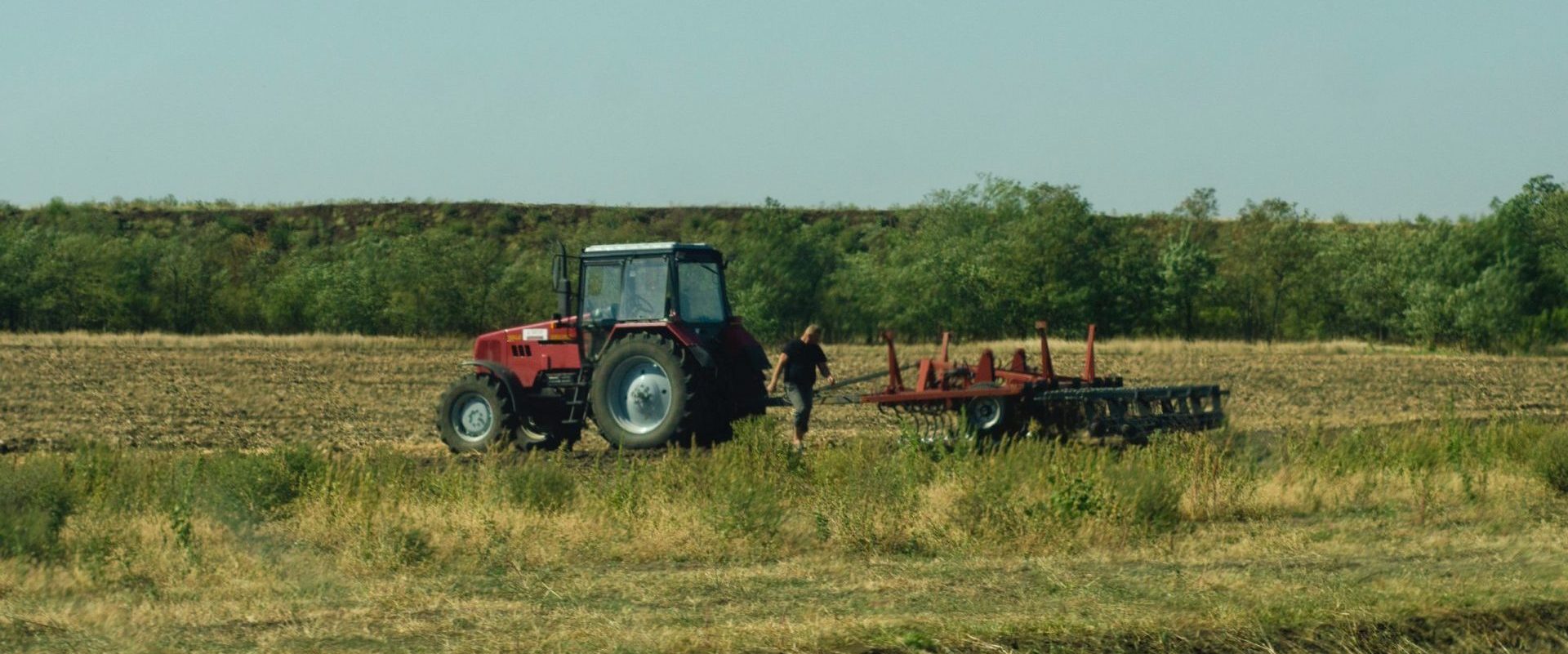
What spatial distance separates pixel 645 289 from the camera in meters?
16.3

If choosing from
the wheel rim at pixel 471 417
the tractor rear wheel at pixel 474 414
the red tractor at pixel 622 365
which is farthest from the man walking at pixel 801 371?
the wheel rim at pixel 471 417

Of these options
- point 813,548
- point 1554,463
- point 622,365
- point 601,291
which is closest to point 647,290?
point 601,291

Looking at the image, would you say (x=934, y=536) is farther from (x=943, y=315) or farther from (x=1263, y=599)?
(x=943, y=315)

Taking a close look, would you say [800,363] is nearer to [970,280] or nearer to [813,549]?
[813,549]

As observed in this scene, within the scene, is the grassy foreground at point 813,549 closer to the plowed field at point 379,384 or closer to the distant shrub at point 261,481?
the distant shrub at point 261,481

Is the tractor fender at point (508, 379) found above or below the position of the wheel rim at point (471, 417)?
above

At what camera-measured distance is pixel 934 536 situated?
1030 centimetres

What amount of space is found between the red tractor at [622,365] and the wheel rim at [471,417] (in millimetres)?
13

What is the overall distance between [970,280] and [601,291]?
42473 mm

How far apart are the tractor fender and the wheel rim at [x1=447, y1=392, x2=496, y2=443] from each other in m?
0.31

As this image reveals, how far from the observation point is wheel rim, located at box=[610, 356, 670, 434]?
1586 cm

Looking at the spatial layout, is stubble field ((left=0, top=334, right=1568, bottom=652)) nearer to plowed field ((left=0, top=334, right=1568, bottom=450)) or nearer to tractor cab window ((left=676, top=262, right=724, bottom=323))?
tractor cab window ((left=676, top=262, right=724, bottom=323))

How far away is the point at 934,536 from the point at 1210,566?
1.97m

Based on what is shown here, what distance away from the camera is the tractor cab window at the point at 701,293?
16297mm
